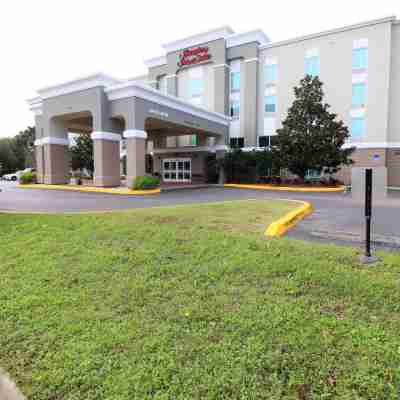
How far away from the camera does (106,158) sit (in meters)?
20.9

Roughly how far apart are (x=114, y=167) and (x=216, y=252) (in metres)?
18.1

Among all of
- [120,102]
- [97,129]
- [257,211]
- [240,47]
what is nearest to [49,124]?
[97,129]

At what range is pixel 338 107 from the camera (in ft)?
83.1

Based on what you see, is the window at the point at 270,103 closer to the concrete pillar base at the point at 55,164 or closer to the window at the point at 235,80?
the window at the point at 235,80

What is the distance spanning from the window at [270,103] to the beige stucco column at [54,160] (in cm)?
1857

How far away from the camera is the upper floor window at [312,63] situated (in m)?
26.0

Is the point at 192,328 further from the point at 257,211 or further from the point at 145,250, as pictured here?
the point at 257,211

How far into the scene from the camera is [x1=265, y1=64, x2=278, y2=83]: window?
27562mm

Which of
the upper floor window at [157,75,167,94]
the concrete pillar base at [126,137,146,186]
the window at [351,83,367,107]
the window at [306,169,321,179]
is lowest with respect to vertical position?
the window at [306,169,321,179]

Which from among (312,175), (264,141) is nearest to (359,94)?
(312,175)

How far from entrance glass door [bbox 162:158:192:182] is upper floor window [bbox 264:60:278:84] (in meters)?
11.0

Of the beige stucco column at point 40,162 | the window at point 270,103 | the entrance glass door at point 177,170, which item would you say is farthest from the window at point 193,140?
the beige stucco column at point 40,162

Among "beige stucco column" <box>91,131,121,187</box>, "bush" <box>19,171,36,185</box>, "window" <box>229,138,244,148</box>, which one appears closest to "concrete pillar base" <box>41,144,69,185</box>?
"bush" <box>19,171,36,185</box>

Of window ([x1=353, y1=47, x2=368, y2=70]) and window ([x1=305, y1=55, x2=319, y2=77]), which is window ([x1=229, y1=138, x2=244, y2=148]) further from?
window ([x1=353, y1=47, x2=368, y2=70])
